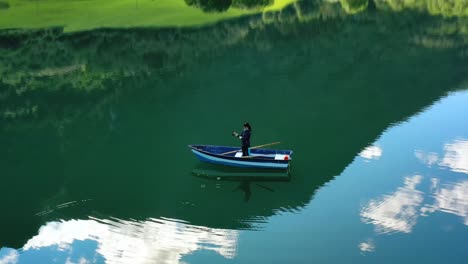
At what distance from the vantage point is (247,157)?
3422 cm

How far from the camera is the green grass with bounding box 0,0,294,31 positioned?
102438mm

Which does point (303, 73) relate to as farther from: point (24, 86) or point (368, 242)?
point (368, 242)

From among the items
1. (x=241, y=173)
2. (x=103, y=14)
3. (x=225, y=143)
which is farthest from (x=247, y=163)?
(x=103, y=14)

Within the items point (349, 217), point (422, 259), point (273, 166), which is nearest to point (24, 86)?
point (273, 166)

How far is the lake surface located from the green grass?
1417 cm

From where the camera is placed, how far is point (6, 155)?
144 ft

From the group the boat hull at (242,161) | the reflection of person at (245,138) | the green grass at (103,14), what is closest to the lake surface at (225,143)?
the boat hull at (242,161)

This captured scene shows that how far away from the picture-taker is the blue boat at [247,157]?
34.1 m

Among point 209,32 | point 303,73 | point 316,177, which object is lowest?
point 316,177

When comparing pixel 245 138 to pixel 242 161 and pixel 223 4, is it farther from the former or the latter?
pixel 223 4

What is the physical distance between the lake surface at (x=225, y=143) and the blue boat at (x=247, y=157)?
1.15 m

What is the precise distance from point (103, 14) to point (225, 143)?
255 ft

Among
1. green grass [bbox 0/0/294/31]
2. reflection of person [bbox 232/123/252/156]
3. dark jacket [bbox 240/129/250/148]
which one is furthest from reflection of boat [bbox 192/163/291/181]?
green grass [bbox 0/0/294/31]

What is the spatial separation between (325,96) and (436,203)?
30355 mm
